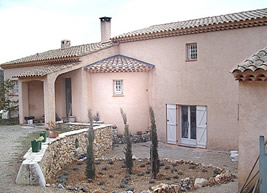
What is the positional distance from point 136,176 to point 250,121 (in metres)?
5.21

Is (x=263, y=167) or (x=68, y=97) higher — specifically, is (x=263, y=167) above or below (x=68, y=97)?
below

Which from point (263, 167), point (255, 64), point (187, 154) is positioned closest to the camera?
point (263, 167)

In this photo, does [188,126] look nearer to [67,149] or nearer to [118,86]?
[118,86]

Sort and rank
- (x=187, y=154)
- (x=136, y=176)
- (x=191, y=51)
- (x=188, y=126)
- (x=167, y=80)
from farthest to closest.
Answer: (x=167, y=80), (x=188, y=126), (x=191, y=51), (x=187, y=154), (x=136, y=176)

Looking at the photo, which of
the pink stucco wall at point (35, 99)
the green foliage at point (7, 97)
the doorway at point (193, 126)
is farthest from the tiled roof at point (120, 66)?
the green foliage at point (7, 97)

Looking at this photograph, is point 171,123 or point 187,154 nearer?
point 187,154

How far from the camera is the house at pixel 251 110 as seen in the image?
7488 millimetres

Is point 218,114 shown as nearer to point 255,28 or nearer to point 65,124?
point 255,28

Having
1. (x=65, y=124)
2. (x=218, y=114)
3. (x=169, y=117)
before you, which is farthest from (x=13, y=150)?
(x=218, y=114)

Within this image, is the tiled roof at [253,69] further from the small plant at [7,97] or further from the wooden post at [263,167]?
the small plant at [7,97]

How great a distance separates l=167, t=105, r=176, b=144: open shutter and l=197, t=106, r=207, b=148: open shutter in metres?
1.45

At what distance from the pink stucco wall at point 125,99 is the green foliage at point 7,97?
753cm

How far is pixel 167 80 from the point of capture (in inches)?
656

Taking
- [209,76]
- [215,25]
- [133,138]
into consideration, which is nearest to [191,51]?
[209,76]
